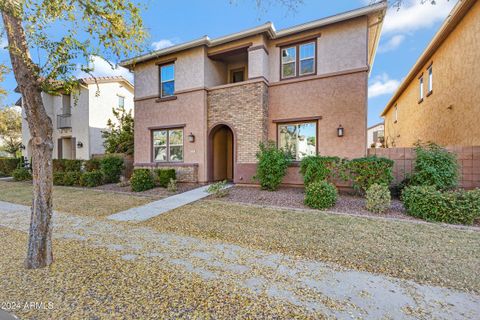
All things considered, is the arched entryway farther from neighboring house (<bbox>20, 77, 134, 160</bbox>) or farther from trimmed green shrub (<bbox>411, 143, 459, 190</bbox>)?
neighboring house (<bbox>20, 77, 134, 160</bbox>)

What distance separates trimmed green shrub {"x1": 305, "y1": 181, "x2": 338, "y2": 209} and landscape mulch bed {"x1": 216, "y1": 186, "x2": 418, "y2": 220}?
0.18 meters

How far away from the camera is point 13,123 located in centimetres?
2267

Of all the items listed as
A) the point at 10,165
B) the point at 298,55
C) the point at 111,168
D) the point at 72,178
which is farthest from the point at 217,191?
the point at 10,165

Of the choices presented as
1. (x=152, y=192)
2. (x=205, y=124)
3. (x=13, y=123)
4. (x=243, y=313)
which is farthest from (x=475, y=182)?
(x=13, y=123)

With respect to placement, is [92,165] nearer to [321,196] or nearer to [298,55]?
[298,55]

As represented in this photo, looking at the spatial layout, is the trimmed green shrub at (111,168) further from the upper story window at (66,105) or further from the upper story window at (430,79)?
the upper story window at (430,79)

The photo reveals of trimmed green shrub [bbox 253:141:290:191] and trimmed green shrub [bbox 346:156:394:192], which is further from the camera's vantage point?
trimmed green shrub [bbox 253:141:290:191]

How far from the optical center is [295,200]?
7438mm

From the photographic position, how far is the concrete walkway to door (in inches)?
239

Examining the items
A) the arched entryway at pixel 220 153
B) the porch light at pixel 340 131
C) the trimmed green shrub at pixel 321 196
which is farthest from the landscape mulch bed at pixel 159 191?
the porch light at pixel 340 131

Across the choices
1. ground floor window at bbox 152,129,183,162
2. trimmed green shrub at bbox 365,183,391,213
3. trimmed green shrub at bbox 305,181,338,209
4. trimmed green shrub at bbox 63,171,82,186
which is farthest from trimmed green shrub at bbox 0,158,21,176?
trimmed green shrub at bbox 365,183,391,213

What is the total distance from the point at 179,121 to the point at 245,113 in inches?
139

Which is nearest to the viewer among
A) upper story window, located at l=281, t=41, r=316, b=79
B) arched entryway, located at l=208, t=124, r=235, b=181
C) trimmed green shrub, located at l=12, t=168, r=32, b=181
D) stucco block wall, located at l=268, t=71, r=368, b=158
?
stucco block wall, located at l=268, t=71, r=368, b=158

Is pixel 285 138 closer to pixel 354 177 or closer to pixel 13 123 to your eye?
pixel 354 177
